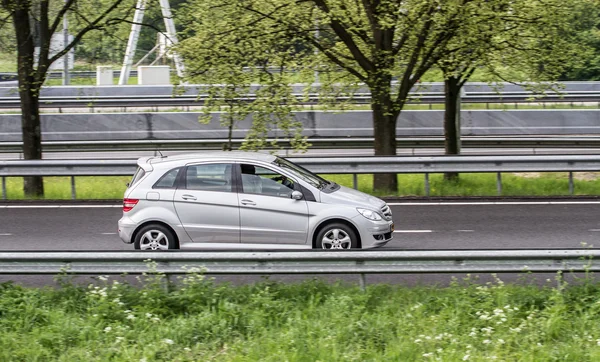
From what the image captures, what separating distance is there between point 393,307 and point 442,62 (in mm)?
9748

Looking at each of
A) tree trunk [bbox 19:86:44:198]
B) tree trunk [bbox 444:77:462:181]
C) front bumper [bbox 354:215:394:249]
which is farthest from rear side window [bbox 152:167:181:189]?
tree trunk [bbox 444:77:462:181]

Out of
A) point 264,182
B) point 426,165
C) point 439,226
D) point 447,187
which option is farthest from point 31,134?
point 439,226

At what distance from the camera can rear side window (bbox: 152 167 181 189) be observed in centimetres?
1109

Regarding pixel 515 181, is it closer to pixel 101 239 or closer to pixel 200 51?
pixel 200 51

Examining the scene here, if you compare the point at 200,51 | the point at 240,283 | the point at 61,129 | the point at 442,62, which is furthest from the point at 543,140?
the point at 240,283

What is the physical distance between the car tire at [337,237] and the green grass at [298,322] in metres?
1.86

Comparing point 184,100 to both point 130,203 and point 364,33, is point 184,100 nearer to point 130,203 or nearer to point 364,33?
point 364,33

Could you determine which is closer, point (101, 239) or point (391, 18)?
point (101, 239)

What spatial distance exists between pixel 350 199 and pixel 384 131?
23.1 feet

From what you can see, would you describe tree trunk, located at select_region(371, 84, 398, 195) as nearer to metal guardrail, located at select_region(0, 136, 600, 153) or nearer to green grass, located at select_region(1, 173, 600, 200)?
green grass, located at select_region(1, 173, 600, 200)

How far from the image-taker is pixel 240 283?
936cm

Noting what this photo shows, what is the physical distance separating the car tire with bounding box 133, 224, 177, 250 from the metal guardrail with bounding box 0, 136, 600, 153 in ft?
48.3

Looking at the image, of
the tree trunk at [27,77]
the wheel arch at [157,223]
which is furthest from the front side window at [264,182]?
the tree trunk at [27,77]

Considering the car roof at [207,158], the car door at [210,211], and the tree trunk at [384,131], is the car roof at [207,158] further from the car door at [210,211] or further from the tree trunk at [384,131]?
the tree trunk at [384,131]
